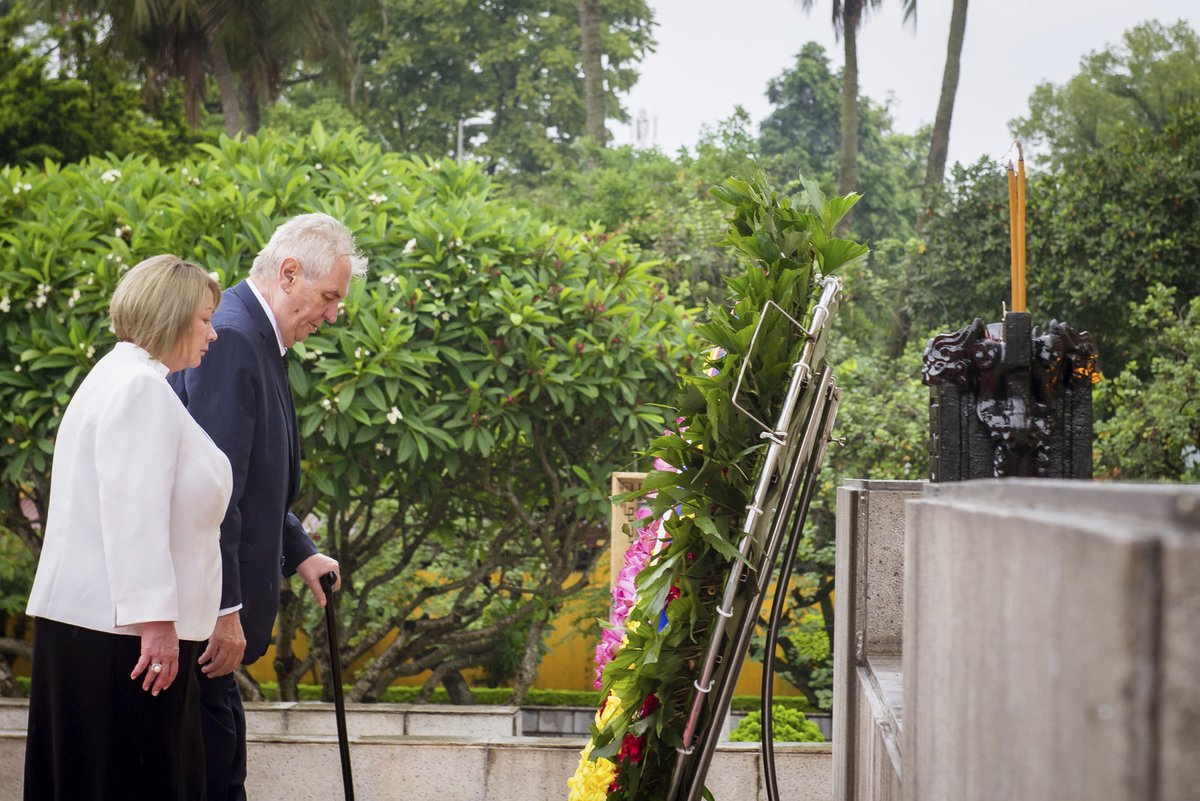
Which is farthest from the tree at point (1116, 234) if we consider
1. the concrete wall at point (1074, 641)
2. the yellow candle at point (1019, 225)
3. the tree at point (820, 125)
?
the tree at point (820, 125)

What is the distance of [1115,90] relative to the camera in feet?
97.2

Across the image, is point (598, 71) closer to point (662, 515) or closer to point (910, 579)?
point (662, 515)

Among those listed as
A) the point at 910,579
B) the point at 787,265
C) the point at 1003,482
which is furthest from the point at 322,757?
the point at 1003,482

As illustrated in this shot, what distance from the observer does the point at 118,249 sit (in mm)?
6141

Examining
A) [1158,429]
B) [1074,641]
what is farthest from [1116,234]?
[1074,641]

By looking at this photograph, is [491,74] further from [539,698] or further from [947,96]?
[539,698]

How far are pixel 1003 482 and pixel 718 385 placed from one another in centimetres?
181

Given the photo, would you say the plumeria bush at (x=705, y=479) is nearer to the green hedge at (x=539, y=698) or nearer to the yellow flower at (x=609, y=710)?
the yellow flower at (x=609, y=710)

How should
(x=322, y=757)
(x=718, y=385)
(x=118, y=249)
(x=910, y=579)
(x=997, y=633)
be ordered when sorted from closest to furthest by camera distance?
(x=997, y=633)
(x=910, y=579)
(x=718, y=385)
(x=322, y=757)
(x=118, y=249)

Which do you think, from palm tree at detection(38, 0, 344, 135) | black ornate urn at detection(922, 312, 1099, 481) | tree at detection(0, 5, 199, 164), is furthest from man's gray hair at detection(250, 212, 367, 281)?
tree at detection(0, 5, 199, 164)

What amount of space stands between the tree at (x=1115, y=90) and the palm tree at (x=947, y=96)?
866cm

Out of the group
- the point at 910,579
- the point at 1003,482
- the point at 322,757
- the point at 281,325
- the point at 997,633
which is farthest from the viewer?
the point at 322,757

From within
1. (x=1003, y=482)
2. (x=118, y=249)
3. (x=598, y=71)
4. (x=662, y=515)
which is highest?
(x=598, y=71)

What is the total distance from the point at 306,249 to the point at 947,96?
61.6 ft
